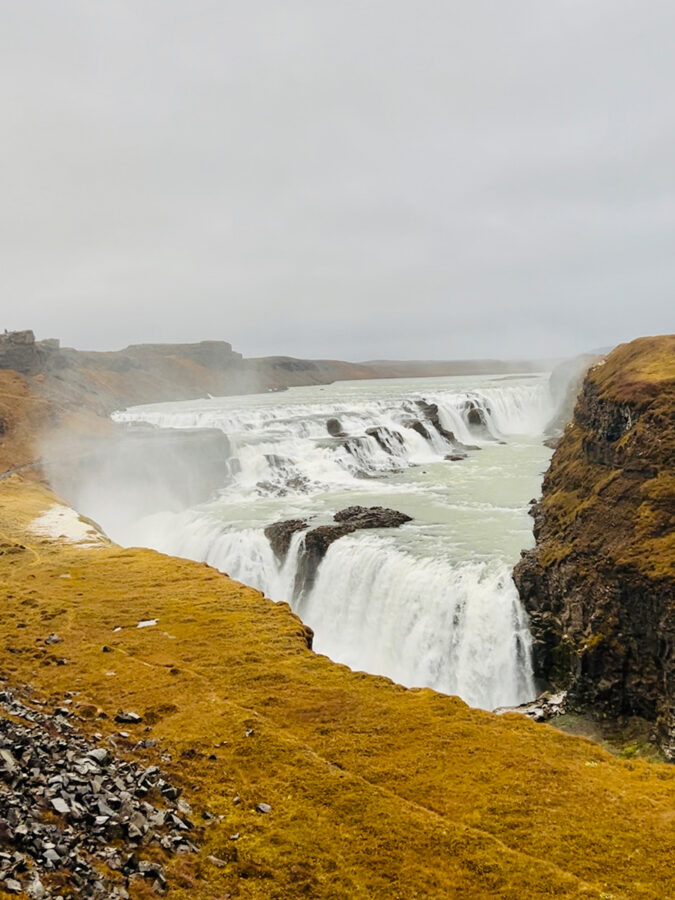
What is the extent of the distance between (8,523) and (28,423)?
39.3 meters

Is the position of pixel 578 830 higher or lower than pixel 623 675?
higher

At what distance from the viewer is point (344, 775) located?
33.8 ft

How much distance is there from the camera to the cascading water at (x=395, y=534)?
2286 centimetres

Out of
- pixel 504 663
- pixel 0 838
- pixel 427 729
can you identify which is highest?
pixel 0 838

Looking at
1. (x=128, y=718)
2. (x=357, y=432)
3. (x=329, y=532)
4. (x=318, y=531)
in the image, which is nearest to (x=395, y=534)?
(x=329, y=532)

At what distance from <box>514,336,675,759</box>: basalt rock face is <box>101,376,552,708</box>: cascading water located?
1534mm

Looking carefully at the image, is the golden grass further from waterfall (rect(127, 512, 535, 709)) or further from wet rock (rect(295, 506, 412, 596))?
wet rock (rect(295, 506, 412, 596))

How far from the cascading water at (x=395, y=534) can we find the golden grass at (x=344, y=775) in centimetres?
854

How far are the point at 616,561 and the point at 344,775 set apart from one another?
13.5 m

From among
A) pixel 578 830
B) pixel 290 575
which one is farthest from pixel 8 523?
pixel 578 830

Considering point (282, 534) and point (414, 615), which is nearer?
point (414, 615)

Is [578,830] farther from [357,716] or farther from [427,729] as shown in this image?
[357,716]

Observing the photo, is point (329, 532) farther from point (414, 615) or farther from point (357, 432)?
point (357, 432)

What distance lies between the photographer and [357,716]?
40.8 feet
